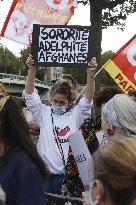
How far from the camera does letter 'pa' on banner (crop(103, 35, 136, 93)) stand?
6133 mm

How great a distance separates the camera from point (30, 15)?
7.49 m

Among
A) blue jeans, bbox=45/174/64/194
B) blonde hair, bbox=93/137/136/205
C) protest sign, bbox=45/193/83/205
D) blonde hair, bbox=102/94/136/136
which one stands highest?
blonde hair, bbox=102/94/136/136

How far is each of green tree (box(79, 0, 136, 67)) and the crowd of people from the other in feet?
25.8

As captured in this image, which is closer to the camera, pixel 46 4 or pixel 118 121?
pixel 118 121

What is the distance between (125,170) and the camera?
5.63ft

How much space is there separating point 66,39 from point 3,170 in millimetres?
2719

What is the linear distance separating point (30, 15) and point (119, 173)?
6.01 metres

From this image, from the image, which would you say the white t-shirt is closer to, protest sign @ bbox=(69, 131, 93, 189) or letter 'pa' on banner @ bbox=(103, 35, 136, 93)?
protest sign @ bbox=(69, 131, 93, 189)

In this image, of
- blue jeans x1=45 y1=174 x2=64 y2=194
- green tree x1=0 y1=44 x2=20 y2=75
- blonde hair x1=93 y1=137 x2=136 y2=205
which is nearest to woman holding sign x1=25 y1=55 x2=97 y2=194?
blue jeans x1=45 y1=174 x2=64 y2=194

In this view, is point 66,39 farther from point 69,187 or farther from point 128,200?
point 128,200

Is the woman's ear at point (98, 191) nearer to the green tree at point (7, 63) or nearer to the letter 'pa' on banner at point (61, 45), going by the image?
the letter 'pa' on banner at point (61, 45)

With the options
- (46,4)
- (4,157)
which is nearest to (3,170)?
(4,157)

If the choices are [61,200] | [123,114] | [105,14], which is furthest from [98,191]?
[105,14]

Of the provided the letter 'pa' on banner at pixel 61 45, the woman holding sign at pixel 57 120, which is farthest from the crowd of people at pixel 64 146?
the letter 'pa' on banner at pixel 61 45
